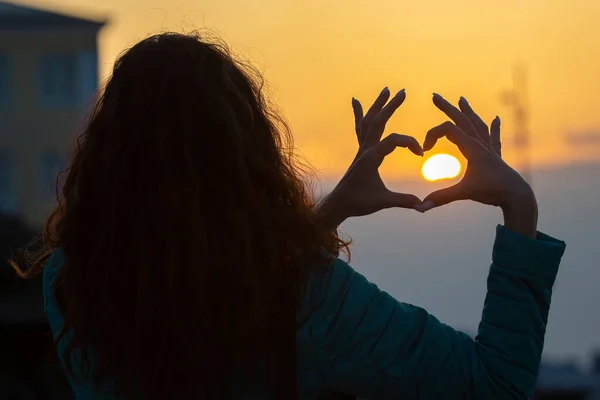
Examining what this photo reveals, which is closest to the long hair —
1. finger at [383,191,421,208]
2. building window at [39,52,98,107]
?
finger at [383,191,421,208]

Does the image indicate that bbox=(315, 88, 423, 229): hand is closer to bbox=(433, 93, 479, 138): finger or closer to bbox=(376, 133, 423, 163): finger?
bbox=(376, 133, 423, 163): finger

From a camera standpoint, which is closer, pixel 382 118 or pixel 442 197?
pixel 442 197

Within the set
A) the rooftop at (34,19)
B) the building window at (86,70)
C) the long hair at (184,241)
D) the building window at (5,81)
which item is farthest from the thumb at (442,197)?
the building window at (5,81)

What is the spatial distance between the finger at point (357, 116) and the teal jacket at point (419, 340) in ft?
1.50

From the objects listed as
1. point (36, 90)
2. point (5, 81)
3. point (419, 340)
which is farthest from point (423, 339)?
point (5, 81)

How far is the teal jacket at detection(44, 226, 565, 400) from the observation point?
2.31m

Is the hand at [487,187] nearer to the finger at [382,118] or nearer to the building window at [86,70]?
the finger at [382,118]

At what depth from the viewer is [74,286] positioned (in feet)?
8.14

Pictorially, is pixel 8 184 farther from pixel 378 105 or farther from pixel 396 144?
pixel 396 144

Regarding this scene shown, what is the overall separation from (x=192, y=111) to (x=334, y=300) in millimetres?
524

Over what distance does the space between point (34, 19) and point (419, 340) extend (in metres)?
53.7

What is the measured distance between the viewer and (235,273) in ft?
7.70

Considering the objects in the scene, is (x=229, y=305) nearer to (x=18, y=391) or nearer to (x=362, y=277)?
(x=362, y=277)

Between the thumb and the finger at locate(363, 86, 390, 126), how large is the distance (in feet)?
1.02
